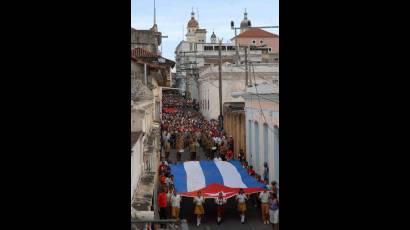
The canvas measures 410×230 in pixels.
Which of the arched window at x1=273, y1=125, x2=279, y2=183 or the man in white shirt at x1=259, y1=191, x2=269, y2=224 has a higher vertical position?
the arched window at x1=273, y1=125, x2=279, y2=183

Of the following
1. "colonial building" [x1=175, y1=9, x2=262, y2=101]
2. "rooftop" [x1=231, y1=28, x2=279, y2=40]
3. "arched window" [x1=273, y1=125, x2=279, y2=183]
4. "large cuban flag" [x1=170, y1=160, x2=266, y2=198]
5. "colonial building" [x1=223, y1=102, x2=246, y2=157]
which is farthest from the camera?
"rooftop" [x1=231, y1=28, x2=279, y2=40]

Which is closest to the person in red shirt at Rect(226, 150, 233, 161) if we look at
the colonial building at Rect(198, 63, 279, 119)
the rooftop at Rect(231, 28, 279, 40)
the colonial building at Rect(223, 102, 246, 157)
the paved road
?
the colonial building at Rect(223, 102, 246, 157)

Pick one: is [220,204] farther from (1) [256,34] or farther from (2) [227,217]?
(1) [256,34]

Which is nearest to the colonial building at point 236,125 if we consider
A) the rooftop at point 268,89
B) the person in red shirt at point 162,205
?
the rooftop at point 268,89

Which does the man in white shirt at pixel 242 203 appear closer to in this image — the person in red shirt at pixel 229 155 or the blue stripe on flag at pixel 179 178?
the blue stripe on flag at pixel 179 178

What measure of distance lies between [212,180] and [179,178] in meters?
0.91

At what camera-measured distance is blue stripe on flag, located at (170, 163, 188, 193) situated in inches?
431

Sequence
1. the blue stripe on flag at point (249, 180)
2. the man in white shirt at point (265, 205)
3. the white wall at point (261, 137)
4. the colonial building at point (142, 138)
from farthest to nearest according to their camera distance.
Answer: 1. the white wall at point (261, 137)
2. the blue stripe on flag at point (249, 180)
3. the man in white shirt at point (265, 205)
4. the colonial building at point (142, 138)

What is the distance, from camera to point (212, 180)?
11.3 meters

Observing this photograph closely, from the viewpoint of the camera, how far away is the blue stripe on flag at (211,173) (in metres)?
11.2

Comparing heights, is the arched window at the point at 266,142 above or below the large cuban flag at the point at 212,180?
above

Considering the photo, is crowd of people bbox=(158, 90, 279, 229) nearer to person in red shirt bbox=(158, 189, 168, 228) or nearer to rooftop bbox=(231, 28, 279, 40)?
person in red shirt bbox=(158, 189, 168, 228)
